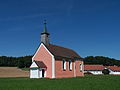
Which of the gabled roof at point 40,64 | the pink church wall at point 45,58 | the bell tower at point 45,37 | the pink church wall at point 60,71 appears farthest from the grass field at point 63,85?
the bell tower at point 45,37

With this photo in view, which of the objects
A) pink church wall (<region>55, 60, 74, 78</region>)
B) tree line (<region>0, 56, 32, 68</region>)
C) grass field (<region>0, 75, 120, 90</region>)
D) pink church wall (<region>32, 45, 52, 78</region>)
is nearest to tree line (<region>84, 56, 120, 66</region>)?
tree line (<region>0, 56, 32, 68</region>)

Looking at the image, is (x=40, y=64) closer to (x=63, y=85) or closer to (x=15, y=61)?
(x=63, y=85)

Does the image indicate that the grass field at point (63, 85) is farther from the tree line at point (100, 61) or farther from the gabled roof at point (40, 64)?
the tree line at point (100, 61)

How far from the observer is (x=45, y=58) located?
4128cm

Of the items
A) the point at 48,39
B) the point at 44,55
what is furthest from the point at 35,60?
the point at 48,39

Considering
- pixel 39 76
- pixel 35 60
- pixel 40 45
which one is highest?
pixel 40 45

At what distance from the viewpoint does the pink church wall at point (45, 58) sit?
4043 centimetres

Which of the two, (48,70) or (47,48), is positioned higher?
(47,48)

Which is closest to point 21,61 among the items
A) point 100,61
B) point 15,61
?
point 15,61

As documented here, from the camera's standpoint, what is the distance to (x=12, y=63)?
106m

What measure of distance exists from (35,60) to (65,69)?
6.87m

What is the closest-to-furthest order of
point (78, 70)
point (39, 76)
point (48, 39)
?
point (39, 76) < point (48, 39) < point (78, 70)

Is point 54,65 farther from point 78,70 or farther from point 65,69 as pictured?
point 78,70

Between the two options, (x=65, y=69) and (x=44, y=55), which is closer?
(x=44, y=55)
